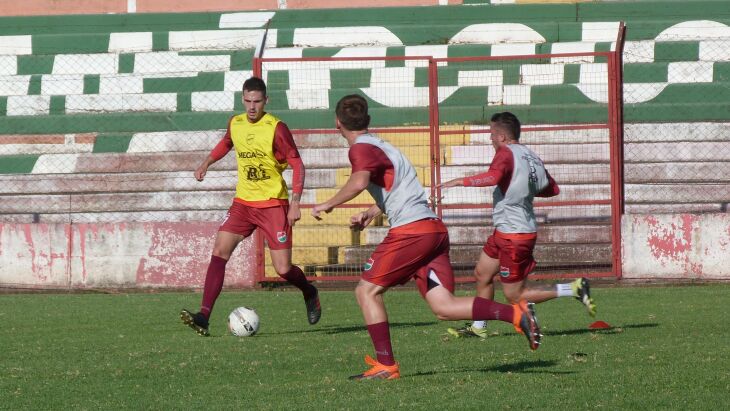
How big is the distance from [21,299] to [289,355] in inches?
292

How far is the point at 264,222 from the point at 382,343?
3.59 metres

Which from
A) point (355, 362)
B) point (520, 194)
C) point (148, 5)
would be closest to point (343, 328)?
point (520, 194)

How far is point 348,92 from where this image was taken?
1900 centimetres

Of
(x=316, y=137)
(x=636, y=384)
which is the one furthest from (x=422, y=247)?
(x=316, y=137)

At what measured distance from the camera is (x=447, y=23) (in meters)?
21.5

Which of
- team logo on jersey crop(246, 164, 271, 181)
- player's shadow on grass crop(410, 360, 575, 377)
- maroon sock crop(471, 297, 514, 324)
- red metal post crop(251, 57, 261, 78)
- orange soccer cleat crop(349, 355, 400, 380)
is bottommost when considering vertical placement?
player's shadow on grass crop(410, 360, 575, 377)

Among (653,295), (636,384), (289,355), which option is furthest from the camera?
(653,295)

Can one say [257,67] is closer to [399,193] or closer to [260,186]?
[260,186]

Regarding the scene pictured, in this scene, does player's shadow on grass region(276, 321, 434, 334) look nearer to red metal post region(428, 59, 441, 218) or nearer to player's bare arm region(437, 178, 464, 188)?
player's bare arm region(437, 178, 464, 188)

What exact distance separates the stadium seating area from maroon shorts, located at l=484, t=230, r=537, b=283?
6597 mm

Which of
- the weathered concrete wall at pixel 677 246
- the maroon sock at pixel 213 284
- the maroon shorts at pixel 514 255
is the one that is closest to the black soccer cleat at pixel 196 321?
the maroon sock at pixel 213 284

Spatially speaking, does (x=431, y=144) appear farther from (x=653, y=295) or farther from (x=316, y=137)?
(x=653, y=295)

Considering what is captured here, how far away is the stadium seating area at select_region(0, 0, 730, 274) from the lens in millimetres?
16781

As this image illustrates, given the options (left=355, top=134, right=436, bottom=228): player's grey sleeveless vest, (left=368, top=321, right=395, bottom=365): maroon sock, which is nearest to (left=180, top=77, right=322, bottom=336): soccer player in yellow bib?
(left=355, top=134, right=436, bottom=228): player's grey sleeveless vest
